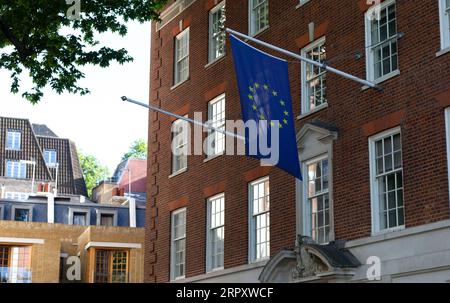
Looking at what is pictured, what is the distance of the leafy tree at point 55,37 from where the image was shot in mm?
20836

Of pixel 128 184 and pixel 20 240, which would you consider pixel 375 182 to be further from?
pixel 128 184

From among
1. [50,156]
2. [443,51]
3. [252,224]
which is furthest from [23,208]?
[443,51]

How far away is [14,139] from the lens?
91.5 metres

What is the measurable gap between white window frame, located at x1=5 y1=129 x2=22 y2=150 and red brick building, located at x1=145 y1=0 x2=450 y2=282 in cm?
6511

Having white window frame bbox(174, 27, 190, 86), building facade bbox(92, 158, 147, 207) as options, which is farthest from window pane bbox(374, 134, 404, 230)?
building facade bbox(92, 158, 147, 207)

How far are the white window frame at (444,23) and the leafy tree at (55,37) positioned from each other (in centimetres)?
820

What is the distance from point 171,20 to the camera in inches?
1200

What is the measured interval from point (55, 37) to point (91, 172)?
3009 inches

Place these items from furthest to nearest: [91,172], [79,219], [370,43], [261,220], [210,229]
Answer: [91,172] → [79,219] → [210,229] → [261,220] → [370,43]

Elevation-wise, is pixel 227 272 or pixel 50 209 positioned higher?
pixel 50 209

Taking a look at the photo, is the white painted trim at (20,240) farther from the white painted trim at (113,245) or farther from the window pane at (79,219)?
the window pane at (79,219)

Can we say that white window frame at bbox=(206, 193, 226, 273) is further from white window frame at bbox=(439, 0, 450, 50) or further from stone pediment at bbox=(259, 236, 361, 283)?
white window frame at bbox=(439, 0, 450, 50)

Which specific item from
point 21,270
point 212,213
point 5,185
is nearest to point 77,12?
point 212,213
